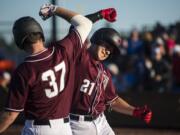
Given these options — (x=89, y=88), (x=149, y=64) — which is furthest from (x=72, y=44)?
(x=149, y=64)

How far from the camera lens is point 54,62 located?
14.8 ft

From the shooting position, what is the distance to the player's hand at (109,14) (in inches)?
209

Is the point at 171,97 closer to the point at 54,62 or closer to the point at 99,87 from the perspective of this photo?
the point at 99,87

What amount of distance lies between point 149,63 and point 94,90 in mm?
6177

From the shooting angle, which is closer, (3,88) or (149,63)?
(3,88)

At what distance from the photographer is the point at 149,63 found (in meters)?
11.8

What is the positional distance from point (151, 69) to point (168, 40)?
3.89 ft

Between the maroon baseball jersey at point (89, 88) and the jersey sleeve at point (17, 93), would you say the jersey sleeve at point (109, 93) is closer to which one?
the maroon baseball jersey at point (89, 88)

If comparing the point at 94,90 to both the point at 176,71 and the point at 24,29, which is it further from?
the point at 176,71

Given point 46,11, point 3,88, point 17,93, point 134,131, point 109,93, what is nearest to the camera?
point 17,93

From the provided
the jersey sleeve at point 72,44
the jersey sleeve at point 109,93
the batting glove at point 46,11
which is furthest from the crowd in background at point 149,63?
the jersey sleeve at point 72,44

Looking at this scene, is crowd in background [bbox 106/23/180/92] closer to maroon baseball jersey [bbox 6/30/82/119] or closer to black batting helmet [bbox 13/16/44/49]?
maroon baseball jersey [bbox 6/30/82/119]

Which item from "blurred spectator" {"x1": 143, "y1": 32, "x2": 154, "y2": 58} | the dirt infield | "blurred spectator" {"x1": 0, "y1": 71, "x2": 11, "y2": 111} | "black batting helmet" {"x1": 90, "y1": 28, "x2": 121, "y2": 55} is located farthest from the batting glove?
"blurred spectator" {"x1": 143, "y1": 32, "x2": 154, "y2": 58}

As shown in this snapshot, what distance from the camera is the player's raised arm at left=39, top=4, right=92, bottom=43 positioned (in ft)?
15.8
